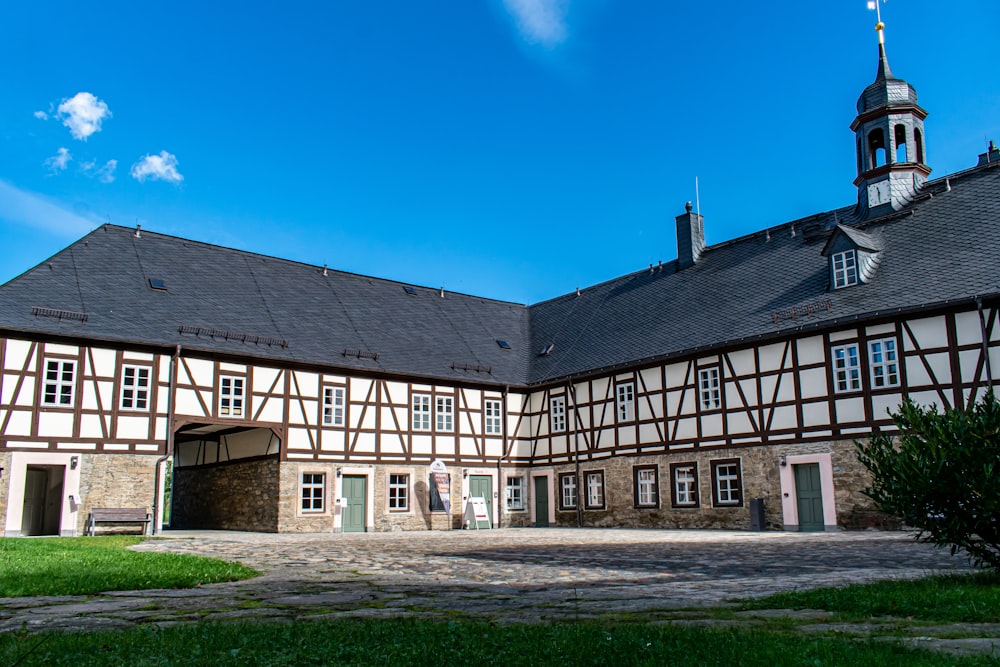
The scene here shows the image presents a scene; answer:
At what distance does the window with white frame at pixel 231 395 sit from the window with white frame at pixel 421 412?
19.7 feet

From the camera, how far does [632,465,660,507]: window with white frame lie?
25828mm

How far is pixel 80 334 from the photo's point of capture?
21.9 m

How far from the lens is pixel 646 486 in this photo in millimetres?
26234

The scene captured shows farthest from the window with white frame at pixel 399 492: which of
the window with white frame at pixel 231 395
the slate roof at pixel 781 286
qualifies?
the slate roof at pixel 781 286

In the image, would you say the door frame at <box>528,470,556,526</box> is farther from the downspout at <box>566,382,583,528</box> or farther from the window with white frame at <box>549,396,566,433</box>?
the window with white frame at <box>549,396,566,433</box>

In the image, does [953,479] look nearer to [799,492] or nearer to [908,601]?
[908,601]

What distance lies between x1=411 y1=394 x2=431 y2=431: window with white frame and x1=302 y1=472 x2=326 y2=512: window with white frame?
12.5 feet

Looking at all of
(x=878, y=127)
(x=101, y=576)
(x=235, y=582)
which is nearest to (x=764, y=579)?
(x=235, y=582)

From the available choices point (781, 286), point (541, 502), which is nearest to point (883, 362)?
point (781, 286)

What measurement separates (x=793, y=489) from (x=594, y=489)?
763 cm

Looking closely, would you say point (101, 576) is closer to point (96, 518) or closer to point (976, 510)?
point (976, 510)

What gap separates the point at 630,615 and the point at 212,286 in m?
23.7

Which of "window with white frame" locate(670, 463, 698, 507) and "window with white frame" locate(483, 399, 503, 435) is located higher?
"window with white frame" locate(483, 399, 503, 435)

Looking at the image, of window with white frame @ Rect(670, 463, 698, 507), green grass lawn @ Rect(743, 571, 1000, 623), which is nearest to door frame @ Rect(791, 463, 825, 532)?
window with white frame @ Rect(670, 463, 698, 507)
